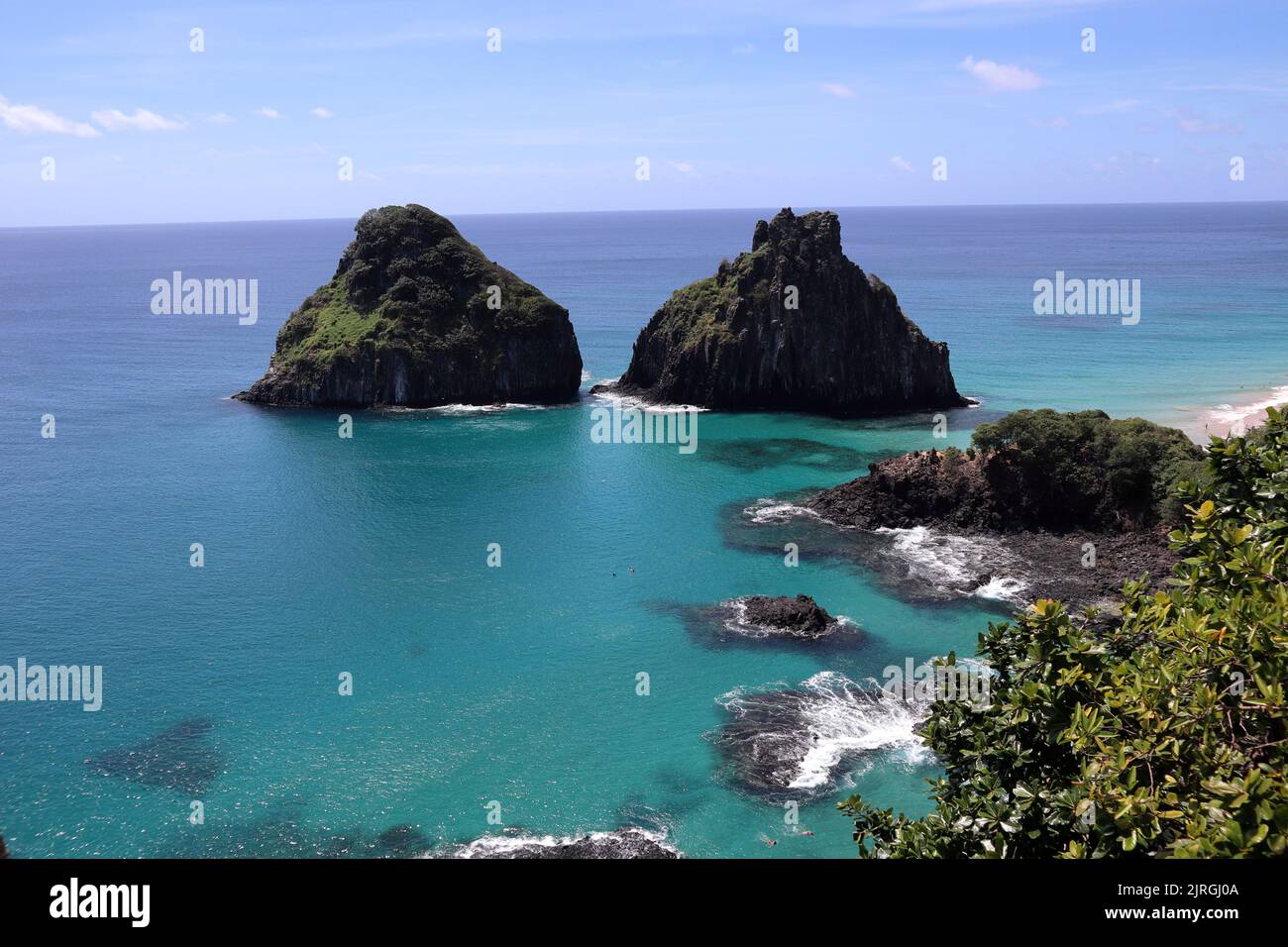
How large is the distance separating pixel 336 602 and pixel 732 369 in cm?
7009

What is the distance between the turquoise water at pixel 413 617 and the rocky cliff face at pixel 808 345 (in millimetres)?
5358

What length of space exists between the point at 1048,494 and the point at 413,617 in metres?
49.4

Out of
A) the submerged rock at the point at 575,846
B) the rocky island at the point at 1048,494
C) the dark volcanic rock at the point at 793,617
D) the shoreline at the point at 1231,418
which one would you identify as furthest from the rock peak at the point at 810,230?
the submerged rock at the point at 575,846

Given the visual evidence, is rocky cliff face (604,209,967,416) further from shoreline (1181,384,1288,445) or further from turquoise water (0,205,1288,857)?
shoreline (1181,384,1288,445)

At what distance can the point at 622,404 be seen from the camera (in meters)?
128

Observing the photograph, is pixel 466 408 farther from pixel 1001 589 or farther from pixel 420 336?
pixel 1001 589

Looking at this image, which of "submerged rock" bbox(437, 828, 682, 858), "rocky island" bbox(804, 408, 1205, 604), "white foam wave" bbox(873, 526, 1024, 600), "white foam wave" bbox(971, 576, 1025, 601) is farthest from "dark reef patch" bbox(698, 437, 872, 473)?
"submerged rock" bbox(437, 828, 682, 858)

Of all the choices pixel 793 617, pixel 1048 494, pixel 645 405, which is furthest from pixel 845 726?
pixel 645 405

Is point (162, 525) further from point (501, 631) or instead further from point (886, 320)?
point (886, 320)

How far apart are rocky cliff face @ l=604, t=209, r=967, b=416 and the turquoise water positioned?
5358mm

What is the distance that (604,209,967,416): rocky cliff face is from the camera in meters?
121

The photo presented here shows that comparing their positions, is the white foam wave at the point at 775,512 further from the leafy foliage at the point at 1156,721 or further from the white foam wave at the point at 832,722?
the leafy foliage at the point at 1156,721

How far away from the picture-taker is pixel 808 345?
122 meters

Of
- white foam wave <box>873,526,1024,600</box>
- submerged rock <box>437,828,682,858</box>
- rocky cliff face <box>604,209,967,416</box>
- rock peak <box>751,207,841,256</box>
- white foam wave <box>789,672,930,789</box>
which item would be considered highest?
rock peak <box>751,207,841,256</box>
